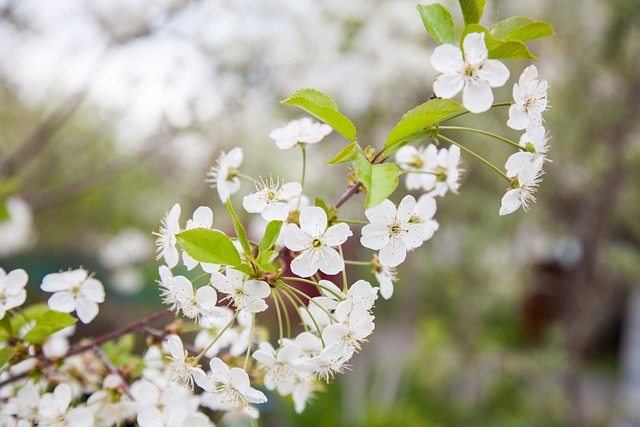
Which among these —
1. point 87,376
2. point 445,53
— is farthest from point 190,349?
point 445,53

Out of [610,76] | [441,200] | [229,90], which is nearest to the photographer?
[229,90]

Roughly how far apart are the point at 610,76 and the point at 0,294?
3119 millimetres

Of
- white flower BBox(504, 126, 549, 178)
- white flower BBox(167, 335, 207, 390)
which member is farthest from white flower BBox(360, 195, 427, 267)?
white flower BBox(167, 335, 207, 390)

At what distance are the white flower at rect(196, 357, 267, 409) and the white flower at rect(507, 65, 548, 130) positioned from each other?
0.40 m

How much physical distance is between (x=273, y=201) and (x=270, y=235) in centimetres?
7

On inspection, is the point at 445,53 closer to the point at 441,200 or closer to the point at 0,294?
the point at 0,294

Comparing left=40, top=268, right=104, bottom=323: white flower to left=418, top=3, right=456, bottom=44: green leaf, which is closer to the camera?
left=418, top=3, right=456, bottom=44: green leaf

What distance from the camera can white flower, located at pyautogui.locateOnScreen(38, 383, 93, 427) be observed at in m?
0.69

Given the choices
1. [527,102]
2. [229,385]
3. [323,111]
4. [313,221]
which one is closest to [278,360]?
[229,385]

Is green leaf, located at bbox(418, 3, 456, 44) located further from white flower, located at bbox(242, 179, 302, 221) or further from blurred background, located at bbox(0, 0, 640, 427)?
blurred background, located at bbox(0, 0, 640, 427)

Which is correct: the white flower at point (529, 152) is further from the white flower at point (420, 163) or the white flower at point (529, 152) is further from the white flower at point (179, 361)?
the white flower at point (179, 361)

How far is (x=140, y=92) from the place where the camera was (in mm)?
2418

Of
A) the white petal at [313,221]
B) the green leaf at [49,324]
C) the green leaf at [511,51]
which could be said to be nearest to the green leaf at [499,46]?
the green leaf at [511,51]

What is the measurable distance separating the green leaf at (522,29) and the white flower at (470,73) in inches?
1.3
